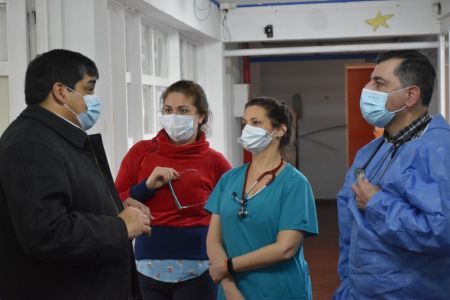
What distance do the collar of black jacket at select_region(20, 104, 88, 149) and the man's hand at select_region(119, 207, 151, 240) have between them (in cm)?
26

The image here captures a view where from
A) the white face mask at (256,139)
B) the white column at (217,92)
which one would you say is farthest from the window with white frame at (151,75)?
the white face mask at (256,139)

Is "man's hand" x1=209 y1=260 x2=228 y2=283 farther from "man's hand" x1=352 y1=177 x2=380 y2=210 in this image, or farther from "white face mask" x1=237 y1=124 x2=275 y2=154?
"man's hand" x1=352 y1=177 x2=380 y2=210

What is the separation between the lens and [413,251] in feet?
6.96

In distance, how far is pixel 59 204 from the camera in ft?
6.15

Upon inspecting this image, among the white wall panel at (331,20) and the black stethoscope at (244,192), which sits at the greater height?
the white wall panel at (331,20)

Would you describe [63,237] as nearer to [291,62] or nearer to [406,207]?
[406,207]

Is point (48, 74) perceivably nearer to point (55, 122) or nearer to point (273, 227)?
point (55, 122)

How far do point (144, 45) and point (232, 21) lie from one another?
6.74 ft

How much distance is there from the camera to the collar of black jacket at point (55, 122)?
2.00 m

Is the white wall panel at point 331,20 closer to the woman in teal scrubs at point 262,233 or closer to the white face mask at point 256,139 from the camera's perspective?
the white face mask at point 256,139

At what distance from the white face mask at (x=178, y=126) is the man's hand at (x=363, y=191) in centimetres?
105

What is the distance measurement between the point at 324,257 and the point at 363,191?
494 centimetres

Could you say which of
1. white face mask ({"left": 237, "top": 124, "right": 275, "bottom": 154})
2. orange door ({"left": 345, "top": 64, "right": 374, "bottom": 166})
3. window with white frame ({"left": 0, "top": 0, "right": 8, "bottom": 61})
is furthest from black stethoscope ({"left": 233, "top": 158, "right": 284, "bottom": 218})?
orange door ({"left": 345, "top": 64, "right": 374, "bottom": 166})

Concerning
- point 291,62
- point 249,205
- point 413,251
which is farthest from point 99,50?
point 291,62
